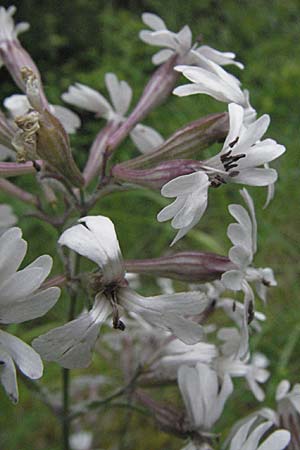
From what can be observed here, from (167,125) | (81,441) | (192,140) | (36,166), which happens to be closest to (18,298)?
(36,166)

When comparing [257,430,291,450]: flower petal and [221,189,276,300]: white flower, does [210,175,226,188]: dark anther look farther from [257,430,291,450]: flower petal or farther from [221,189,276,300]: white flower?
[257,430,291,450]: flower petal

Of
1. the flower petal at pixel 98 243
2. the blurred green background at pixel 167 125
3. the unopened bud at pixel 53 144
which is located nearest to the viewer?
the flower petal at pixel 98 243

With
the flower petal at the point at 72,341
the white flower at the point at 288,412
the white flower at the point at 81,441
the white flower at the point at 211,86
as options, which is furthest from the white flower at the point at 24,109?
the white flower at the point at 81,441

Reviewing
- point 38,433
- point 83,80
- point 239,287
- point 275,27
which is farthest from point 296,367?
point 275,27

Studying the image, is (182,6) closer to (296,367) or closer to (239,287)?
(296,367)

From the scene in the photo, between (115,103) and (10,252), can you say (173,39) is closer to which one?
(115,103)

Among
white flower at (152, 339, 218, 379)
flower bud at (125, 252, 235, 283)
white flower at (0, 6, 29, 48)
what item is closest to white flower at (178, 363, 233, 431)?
white flower at (152, 339, 218, 379)

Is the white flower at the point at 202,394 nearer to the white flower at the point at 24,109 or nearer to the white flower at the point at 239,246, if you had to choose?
the white flower at the point at 239,246
